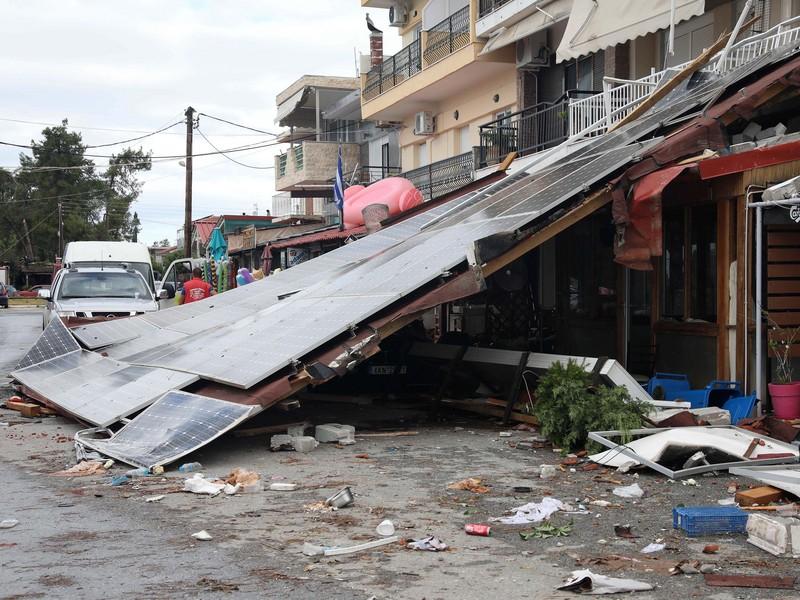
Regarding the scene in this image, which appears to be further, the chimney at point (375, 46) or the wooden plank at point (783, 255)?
the chimney at point (375, 46)

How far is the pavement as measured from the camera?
15.9 feet

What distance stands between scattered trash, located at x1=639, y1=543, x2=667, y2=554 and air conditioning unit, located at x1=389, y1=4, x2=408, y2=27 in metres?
27.9

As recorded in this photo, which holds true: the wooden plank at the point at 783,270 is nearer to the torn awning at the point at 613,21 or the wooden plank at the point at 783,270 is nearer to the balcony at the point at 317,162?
the torn awning at the point at 613,21

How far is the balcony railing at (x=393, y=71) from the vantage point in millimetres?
27867

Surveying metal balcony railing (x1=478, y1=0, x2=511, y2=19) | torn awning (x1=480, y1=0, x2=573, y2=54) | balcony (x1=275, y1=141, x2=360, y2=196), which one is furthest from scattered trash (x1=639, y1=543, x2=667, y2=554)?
balcony (x1=275, y1=141, x2=360, y2=196)

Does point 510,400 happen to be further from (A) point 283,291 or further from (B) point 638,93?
(B) point 638,93

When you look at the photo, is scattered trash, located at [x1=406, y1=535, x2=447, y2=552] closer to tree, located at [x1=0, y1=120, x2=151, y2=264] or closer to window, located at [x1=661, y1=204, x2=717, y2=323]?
window, located at [x1=661, y1=204, x2=717, y2=323]

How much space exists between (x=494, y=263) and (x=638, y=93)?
8.97 metres

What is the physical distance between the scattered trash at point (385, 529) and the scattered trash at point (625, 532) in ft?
4.68

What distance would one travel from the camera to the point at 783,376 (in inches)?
383

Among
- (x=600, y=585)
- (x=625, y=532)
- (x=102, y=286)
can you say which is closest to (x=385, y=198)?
(x=102, y=286)

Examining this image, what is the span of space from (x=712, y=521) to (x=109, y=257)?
16501mm

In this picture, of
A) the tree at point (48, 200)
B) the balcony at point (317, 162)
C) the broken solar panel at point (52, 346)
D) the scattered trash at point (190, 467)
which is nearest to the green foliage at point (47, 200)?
the tree at point (48, 200)

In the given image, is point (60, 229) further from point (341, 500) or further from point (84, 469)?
point (341, 500)
